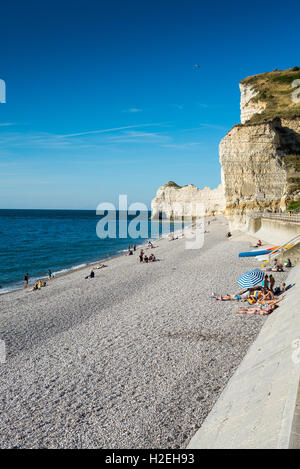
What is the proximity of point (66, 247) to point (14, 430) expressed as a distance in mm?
42945

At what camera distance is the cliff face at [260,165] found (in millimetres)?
38188

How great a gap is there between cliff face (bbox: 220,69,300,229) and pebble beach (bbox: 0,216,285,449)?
80.1 ft

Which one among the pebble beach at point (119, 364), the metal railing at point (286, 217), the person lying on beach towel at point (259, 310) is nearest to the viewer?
the pebble beach at point (119, 364)

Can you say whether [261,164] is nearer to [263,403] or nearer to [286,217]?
[286,217]

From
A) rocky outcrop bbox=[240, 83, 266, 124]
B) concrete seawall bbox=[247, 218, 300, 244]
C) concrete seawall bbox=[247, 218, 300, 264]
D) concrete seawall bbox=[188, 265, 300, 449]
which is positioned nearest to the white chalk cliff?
concrete seawall bbox=[247, 218, 300, 244]

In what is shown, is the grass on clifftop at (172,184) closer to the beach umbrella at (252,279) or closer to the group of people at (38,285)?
the group of people at (38,285)

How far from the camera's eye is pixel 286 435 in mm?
4285

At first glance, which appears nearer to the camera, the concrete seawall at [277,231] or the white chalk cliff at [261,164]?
the concrete seawall at [277,231]

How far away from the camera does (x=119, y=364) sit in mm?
9492

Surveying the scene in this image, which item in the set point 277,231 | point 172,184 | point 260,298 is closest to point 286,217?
point 277,231

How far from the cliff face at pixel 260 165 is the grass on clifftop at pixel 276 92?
249 centimetres

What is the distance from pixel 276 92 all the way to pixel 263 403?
57931mm

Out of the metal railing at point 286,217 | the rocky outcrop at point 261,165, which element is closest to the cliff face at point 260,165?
the rocky outcrop at point 261,165

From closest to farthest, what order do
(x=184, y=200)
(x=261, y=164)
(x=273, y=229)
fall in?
(x=273, y=229)
(x=261, y=164)
(x=184, y=200)
